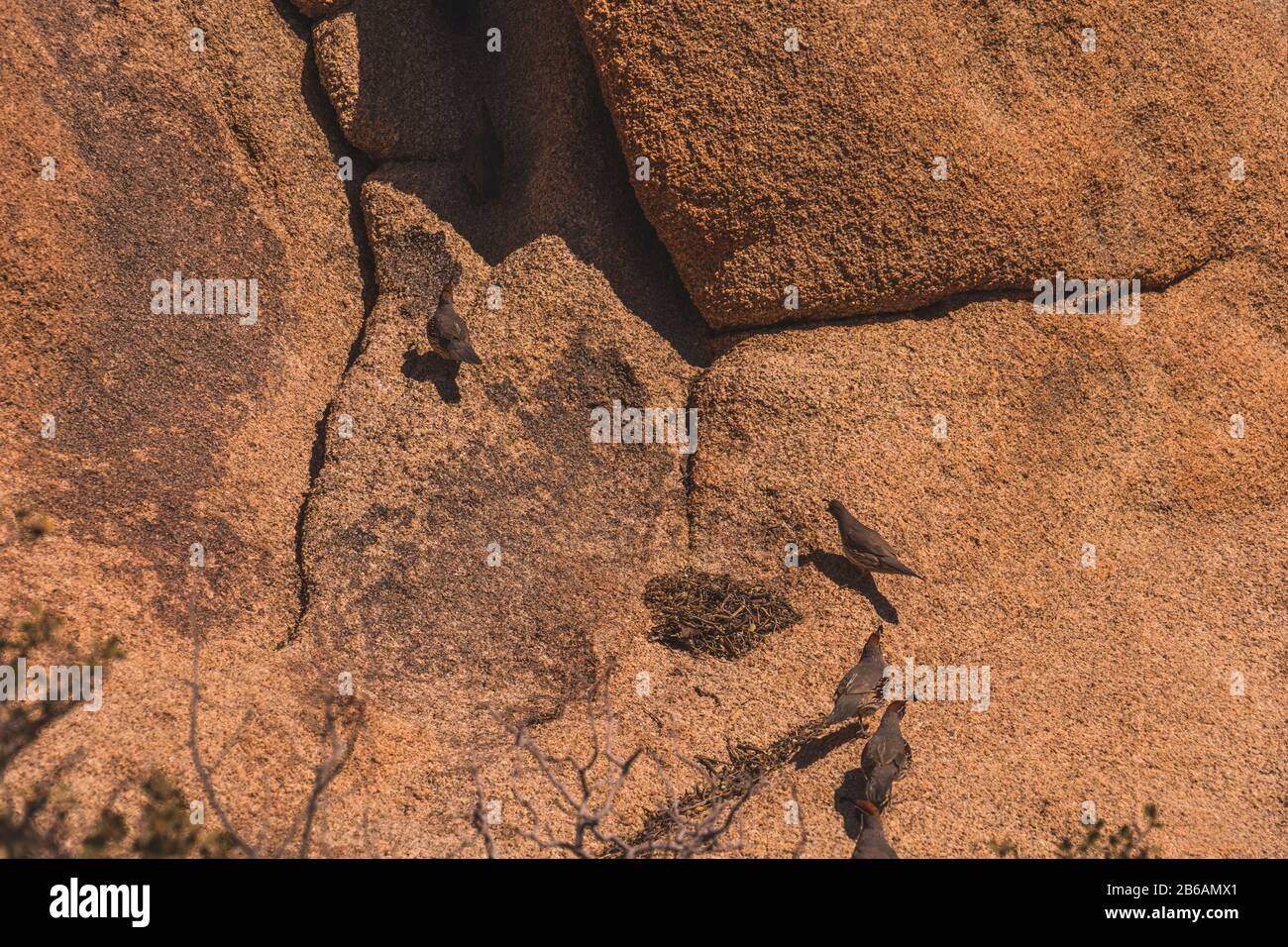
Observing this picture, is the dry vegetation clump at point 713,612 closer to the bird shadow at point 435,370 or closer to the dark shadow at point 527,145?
the dark shadow at point 527,145

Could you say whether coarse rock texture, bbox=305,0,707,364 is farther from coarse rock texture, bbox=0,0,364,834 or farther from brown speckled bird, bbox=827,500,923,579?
brown speckled bird, bbox=827,500,923,579

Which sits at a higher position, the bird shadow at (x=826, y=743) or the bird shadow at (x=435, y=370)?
the bird shadow at (x=435, y=370)

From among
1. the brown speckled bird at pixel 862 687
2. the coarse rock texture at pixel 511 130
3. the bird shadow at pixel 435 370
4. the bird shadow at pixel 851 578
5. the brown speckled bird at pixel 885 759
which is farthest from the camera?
the coarse rock texture at pixel 511 130

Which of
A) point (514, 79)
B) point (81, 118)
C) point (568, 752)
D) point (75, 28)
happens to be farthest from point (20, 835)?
point (514, 79)

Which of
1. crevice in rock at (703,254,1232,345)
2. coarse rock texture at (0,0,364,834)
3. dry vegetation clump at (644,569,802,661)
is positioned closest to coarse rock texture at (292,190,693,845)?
dry vegetation clump at (644,569,802,661)

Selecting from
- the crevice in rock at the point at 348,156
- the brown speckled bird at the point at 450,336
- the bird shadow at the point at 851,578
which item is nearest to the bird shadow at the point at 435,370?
the brown speckled bird at the point at 450,336

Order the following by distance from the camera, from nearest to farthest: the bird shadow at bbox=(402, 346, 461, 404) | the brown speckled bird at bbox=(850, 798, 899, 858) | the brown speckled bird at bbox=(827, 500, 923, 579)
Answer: the brown speckled bird at bbox=(850, 798, 899, 858) → the brown speckled bird at bbox=(827, 500, 923, 579) → the bird shadow at bbox=(402, 346, 461, 404)
